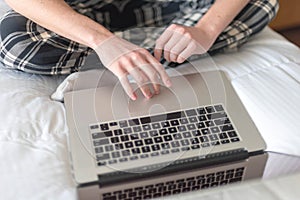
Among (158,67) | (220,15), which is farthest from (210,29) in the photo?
(158,67)

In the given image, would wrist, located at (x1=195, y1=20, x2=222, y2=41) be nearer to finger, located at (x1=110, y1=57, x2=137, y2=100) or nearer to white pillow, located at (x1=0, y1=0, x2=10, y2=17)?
finger, located at (x1=110, y1=57, x2=137, y2=100)

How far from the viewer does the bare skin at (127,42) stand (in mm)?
793

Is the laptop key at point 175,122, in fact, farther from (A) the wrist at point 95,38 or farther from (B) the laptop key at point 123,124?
(A) the wrist at point 95,38

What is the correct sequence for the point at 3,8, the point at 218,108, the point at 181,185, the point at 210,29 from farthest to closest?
the point at 3,8
the point at 210,29
the point at 218,108
the point at 181,185

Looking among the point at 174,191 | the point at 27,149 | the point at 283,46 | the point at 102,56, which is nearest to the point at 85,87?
the point at 102,56

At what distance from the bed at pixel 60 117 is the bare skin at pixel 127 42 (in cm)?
6

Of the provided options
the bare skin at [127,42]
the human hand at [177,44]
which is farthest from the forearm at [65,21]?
the human hand at [177,44]

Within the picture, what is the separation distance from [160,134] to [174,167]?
0.06m

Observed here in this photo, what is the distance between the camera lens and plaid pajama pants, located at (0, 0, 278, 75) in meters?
0.88

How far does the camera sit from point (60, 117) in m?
0.80

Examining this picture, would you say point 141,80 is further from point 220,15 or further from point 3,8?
point 3,8

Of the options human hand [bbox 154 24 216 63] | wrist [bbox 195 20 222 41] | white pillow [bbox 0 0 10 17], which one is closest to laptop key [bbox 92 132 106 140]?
human hand [bbox 154 24 216 63]

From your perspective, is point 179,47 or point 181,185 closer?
point 181,185

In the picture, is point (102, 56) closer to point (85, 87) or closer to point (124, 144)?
point (85, 87)
